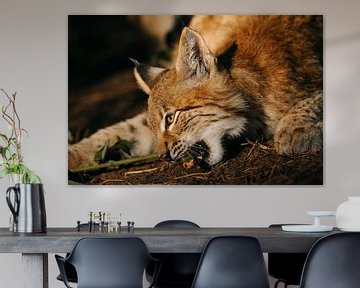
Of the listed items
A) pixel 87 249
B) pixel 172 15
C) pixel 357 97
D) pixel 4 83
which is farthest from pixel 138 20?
pixel 87 249

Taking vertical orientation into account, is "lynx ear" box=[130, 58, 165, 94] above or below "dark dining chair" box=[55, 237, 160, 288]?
above

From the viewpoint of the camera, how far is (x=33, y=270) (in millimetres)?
3701

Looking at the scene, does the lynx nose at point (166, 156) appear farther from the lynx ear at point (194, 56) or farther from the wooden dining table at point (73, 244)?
→ the wooden dining table at point (73, 244)

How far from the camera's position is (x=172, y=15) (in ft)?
19.6

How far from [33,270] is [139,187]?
2.30 metres

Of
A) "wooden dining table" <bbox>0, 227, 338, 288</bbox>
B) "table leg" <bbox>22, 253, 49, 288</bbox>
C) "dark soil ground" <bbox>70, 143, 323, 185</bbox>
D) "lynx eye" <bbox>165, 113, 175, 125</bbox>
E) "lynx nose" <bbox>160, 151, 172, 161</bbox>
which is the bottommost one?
"table leg" <bbox>22, 253, 49, 288</bbox>

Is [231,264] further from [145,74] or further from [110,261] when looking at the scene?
[145,74]

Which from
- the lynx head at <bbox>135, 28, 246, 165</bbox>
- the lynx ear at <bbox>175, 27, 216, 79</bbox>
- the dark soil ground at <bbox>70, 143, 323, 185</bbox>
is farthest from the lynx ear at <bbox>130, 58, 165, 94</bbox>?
the dark soil ground at <bbox>70, 143, 323, 185</bbox>

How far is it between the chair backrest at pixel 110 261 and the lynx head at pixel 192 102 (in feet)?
7.88

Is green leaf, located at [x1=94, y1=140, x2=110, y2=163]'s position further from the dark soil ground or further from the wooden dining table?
the wooden dining table

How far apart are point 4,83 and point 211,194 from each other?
1.94m

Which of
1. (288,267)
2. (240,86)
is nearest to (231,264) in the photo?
(288,267)

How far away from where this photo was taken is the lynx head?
5.97m

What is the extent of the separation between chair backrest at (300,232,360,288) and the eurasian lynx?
8.15ft
